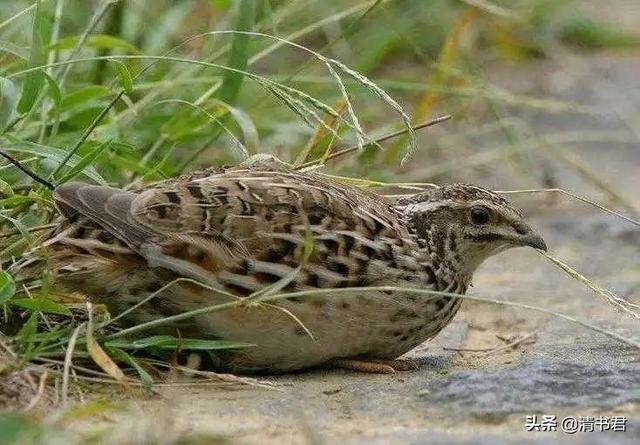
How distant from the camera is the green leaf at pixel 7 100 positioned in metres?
4.02

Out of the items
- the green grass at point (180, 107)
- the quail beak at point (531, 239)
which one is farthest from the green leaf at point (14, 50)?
the quail beak at point (531, 239)

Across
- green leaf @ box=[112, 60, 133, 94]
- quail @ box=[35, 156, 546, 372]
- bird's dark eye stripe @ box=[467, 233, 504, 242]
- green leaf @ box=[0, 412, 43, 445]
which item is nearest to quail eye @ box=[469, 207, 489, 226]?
bird's dark eye stripe @ box=[467, 233, 504, 242]

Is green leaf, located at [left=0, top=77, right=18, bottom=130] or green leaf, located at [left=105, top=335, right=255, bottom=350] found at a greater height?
green leaf, located at [left=0, top=77, right=18, bottom=130]

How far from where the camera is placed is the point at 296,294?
141 inches

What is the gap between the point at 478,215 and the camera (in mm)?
4199

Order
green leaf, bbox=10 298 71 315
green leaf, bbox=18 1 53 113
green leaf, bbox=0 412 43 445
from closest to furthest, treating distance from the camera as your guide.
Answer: green leaf, bbox=0 412 43 445 → green leaf, bbox=10 298 71 315 → green leaf, bbox=18 1 53 113

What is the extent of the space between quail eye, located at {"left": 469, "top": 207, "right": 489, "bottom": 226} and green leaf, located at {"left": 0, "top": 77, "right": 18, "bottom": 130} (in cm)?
136

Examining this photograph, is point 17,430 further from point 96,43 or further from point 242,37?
point 96,43

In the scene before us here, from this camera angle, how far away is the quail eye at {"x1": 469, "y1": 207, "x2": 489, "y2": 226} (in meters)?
4.20

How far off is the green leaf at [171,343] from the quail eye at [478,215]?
33.3 inches

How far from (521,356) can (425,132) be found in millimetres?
3223

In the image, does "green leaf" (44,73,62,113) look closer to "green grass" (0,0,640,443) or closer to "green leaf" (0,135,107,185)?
"green grass" (0,0,640,443)

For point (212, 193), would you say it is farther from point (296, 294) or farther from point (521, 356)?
point (521, 356)

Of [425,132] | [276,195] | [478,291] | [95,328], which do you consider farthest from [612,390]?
[425,132]
